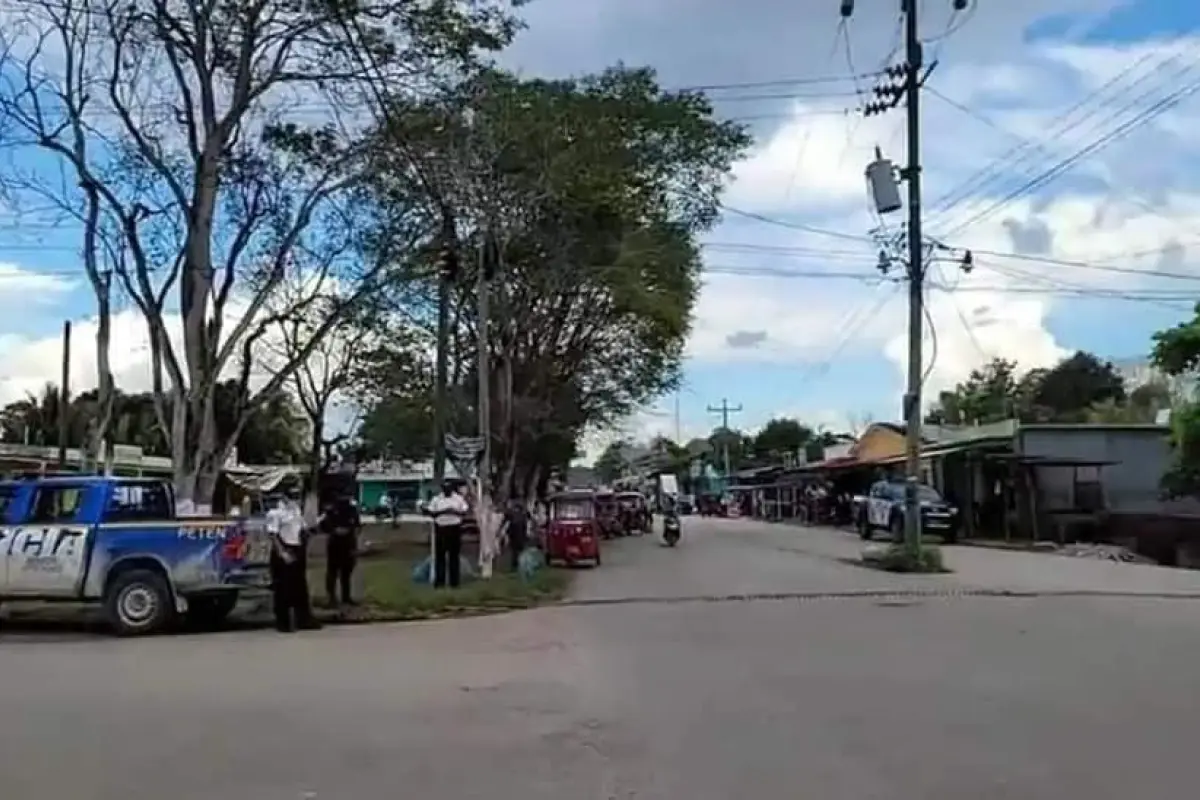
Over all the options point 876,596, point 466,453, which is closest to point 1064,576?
point 876,596

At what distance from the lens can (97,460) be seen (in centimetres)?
3173

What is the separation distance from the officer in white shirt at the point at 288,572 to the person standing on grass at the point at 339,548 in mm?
1923

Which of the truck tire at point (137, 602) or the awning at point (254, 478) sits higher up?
the awning at point (254, 478)

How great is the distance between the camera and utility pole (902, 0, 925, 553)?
103ft

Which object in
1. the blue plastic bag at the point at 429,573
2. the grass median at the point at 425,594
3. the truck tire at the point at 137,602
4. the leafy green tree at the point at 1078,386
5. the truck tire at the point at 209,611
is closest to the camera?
the truck tire at the point at 137,602

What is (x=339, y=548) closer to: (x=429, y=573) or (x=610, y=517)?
(x=429, y=573)

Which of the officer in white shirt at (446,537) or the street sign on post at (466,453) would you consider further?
the street sign on post at (466,453)

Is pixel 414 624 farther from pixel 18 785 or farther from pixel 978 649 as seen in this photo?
pixel 18 785

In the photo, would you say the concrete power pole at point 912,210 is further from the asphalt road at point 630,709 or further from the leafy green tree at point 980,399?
the leafy green tree at point 980,399

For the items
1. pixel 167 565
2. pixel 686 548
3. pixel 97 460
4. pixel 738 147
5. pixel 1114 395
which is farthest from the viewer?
pixel 1114 395

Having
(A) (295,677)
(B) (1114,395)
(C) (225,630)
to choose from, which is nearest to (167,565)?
(C) (225,630)

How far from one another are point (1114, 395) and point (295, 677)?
81.0m

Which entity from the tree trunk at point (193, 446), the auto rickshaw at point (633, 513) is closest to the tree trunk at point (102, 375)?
the tree trunk at point (193, 446)

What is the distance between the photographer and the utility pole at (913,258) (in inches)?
1238
